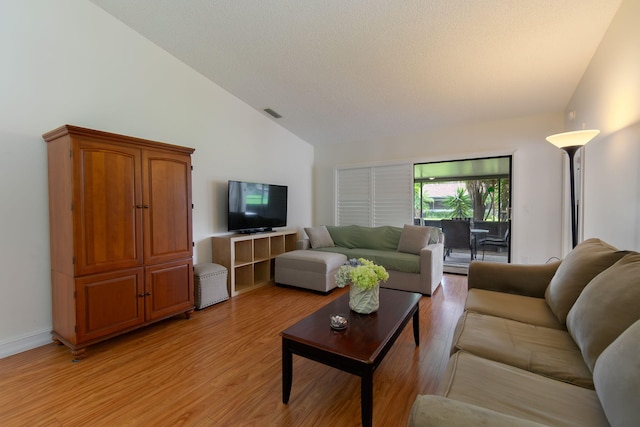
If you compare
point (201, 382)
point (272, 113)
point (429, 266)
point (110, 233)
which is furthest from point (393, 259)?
point (110, 233)

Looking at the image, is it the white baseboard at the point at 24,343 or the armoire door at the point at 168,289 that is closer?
the white baseboard at the point at 24,343

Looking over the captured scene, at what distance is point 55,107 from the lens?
92.3 inches

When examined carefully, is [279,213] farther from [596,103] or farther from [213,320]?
[596,103]

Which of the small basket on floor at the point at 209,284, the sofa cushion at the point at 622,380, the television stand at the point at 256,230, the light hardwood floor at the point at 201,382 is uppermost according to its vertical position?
the television stand at the point at 256,230

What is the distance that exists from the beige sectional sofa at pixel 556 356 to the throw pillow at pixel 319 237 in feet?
8.92

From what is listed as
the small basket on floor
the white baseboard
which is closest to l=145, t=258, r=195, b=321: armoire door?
the small basket on floor

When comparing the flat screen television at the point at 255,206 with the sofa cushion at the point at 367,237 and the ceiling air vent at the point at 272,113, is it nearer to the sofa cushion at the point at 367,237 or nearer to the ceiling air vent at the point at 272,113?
the sofa cushion at the point at 367,237

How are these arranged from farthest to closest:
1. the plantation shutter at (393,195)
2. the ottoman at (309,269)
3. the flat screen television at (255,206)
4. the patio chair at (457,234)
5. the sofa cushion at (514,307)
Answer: the patio chair at (457,234) < the plantation shutter at (393,195) < the flat screen television at (255,206) < the ottoman at (309,269) < the sofa cushion at (514,307)

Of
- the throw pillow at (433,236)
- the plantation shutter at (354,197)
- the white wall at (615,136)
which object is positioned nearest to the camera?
the white wall at (615,136)

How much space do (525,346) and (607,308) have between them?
39 cm

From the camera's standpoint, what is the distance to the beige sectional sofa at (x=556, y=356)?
2.54 ft

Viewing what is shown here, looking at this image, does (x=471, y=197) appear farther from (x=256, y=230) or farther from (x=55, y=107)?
(x=55, y=107)

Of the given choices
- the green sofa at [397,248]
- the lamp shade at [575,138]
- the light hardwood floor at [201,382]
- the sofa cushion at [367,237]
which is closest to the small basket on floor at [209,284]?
the light hardwood floor at [201,382]

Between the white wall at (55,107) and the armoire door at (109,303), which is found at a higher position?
the white wall at (55,107)
